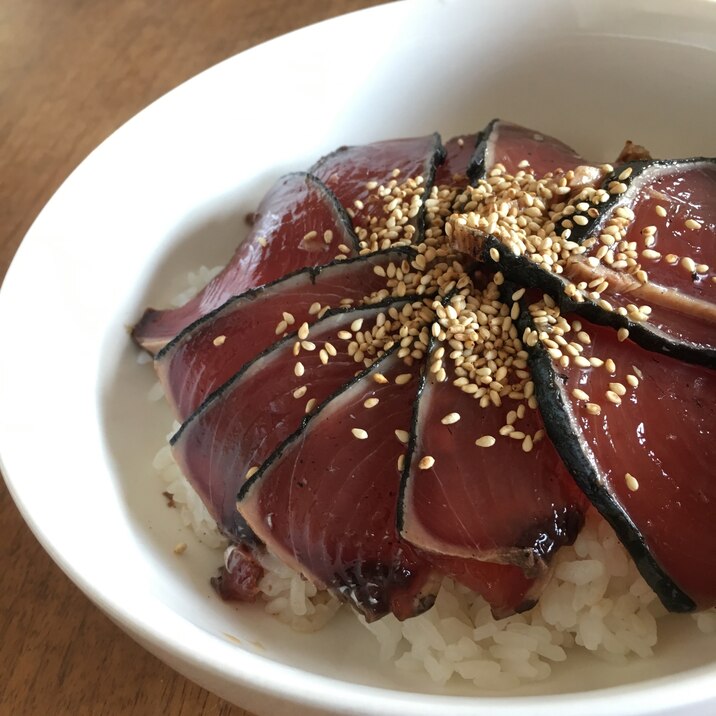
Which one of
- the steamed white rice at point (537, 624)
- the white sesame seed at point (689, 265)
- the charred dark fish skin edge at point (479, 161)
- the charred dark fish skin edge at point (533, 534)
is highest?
the charred dark fish skin edge at point (479, 161)

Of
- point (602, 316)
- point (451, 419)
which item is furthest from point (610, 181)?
point (451, 419)

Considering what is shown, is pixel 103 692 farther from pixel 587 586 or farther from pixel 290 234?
pixel 290 234

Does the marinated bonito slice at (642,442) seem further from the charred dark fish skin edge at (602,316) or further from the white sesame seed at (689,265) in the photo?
the white sesame seed at (689,265)

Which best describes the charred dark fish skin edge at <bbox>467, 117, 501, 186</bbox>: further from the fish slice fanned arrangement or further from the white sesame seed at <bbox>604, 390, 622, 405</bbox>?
the white sesame seed at <bbox>604, 390, 622, 405</bbox>

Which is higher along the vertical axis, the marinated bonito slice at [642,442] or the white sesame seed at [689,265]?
the white sesame seed at [689,265]

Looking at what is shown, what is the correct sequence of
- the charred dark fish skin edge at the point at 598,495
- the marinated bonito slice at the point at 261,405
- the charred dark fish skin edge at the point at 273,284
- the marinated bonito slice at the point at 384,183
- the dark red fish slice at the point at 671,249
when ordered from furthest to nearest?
the marinated bonito slice at the point at 384,183
the charred dark fish skin edge at the point at 273,284
the marinated bonito slice at the point at 261,405
the dark red fish slice at the point at 671,249
the charred dark fish skin edge at the point at 598,495

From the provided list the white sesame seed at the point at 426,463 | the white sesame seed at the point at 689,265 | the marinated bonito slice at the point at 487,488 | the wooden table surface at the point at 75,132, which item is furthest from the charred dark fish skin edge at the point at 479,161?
the wooden table surface at the point at 75,132

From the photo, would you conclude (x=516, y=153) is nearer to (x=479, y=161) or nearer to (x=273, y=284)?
(x=479, y=161)

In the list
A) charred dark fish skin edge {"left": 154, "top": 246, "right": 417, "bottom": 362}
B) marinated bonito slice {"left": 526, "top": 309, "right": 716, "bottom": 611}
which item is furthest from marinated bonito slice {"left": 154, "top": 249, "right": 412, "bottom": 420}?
marinated bonito slice {"left": 526, "top": 309, "right": 716, "bottom": 611}
